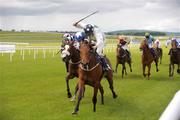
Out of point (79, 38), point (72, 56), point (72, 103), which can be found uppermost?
point (79, 38)

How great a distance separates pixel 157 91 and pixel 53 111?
526cm

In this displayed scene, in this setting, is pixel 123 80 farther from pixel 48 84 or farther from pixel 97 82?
pixel 97 82

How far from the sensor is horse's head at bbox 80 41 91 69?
32.3ft

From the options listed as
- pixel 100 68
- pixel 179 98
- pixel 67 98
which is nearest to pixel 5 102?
pixel 67 98

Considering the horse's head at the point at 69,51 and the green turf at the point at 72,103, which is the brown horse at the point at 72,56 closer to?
the horse's head at the point at 69,51

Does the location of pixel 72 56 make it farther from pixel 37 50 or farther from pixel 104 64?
pixel 37 50

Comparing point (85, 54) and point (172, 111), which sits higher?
point (172, 111)

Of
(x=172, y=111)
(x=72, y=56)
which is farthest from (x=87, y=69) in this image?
(x=172, y=111)

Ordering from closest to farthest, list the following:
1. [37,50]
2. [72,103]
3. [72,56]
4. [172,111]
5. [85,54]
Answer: [172,111]
[85,54]
[72,56]
[72,103]
[37,50]

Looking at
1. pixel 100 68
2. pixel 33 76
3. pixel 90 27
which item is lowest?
pixel 33 76

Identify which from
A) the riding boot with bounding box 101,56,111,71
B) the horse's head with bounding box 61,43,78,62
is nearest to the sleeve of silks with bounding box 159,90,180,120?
the riding boot with bounding box 101,56,111,71

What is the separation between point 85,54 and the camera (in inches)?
388

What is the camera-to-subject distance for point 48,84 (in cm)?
1722

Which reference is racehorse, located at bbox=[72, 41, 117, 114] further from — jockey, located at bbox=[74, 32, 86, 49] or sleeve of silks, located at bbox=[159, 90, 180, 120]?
sleeve of silks, located at bbox=[159, 90, 180, 120]
